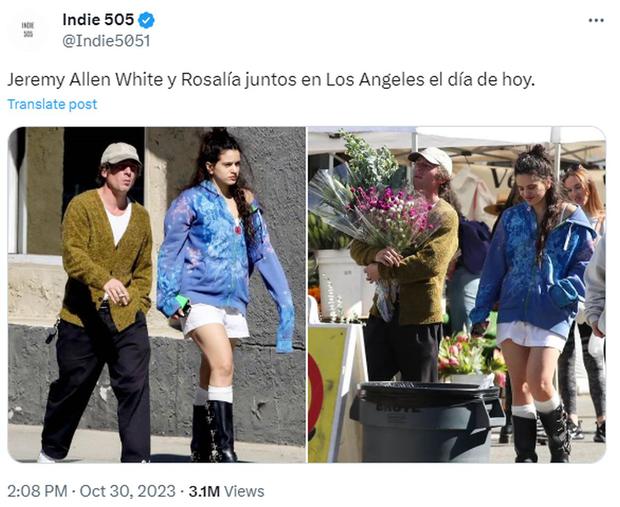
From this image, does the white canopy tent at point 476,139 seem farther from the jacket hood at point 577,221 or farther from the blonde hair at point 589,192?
the jacket hood at point 577,221


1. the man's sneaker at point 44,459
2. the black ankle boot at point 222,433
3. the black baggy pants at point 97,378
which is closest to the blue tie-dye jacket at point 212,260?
the black baggy pants at point 97,378

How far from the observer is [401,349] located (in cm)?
568

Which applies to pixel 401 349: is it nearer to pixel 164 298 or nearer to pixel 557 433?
pixel 557 433

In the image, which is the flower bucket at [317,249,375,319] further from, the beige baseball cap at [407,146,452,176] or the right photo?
the beige baseball cap at [407,146,452,176]

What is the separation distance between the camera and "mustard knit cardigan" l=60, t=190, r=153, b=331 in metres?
5.36

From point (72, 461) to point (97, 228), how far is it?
0.98m

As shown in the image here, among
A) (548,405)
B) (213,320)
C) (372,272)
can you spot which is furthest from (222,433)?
(548,405)

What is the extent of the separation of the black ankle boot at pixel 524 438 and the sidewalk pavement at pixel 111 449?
90cm
